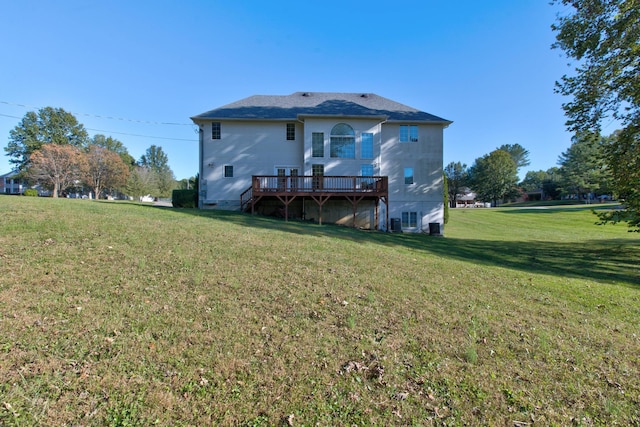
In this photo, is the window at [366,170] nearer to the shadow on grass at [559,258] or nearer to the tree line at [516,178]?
the shadow on grass at [559,258]

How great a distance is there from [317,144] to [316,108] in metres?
2.73

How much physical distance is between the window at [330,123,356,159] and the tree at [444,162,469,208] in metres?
59.9

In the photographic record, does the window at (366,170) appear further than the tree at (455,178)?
No

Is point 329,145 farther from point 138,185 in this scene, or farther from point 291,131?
point 138,185

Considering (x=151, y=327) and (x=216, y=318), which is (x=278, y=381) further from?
(x=151, y=327)

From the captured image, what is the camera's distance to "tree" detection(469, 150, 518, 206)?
201 ft

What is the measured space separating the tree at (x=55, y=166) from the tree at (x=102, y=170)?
173 centimetres

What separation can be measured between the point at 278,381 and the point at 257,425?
1.73 ft

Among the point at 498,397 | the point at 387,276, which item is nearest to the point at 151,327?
Answer: the point at 498,397

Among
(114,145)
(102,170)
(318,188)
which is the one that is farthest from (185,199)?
(114,145)

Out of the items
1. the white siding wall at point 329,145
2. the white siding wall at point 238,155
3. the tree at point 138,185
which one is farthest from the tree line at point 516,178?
the tree at point 138,185

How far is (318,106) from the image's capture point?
64.2 ft

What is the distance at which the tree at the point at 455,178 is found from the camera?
71.0m

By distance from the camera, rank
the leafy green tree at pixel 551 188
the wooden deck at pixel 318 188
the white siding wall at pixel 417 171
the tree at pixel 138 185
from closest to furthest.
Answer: the wooden deck at pixel 318 188 < the white siding wall at pixel 417 171 < the tree at pixel 138 185 < the leafy green tree at pixel 551 188
